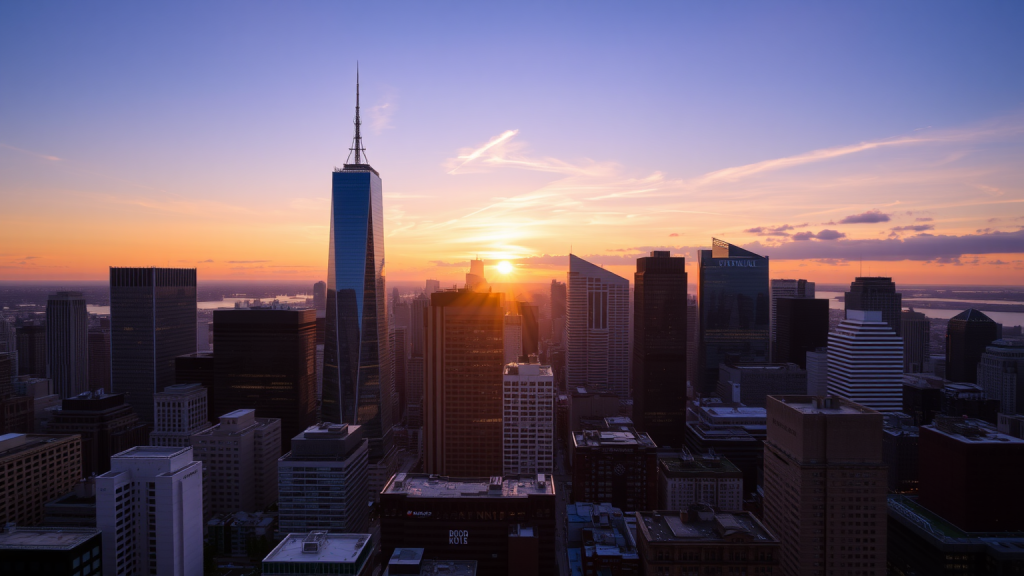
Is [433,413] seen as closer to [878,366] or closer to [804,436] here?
[804,436]

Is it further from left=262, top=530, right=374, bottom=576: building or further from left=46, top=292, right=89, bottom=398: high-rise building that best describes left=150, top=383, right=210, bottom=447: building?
left=46, top=292, right=89, bottom=398: high-rise building

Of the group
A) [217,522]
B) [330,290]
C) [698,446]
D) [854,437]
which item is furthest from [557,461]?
[854,437]

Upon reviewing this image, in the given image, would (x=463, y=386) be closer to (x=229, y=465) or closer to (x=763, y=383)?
(x=229, y=465)

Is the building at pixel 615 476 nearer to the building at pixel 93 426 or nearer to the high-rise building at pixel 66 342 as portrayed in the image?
the building at pixel 93 426

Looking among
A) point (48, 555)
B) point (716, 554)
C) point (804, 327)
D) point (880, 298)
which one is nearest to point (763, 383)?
point (804, 327)

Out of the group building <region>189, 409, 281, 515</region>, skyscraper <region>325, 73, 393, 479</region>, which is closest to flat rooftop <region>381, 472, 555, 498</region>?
building <region>189, 409, 281, 515</region>
